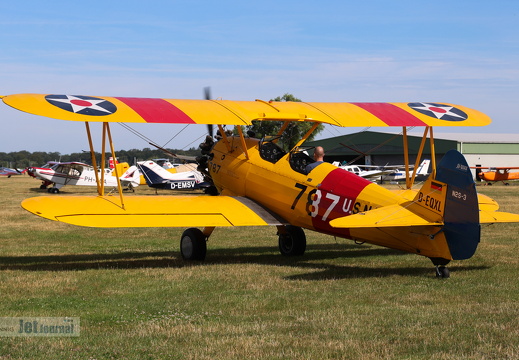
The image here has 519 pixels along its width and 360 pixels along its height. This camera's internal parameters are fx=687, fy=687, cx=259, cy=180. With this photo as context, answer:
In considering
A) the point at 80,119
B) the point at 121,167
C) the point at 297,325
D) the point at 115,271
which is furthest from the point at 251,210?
the point at 121,167

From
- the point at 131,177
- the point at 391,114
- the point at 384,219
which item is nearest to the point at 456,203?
the point at 384,219

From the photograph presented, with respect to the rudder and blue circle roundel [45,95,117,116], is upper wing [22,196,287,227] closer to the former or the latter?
blue circle roundel [45,95,117,116]

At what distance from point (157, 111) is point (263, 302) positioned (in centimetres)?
393

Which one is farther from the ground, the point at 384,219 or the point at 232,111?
the point at 232,111

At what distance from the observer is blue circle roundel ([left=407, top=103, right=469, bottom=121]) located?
1238cm

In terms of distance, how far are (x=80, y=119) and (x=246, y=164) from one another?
3.40 metres

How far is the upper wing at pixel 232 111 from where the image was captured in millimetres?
9406

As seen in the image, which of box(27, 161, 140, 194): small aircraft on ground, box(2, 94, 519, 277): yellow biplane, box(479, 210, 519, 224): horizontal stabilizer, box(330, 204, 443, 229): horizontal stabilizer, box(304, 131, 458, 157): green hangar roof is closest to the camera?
box(330, 204, 443, 229): horizontal stabilizer

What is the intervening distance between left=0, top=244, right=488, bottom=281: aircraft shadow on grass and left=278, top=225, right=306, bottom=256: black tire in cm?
18

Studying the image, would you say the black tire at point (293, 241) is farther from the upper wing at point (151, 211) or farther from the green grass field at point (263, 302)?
the upper wing at point (151, 211)

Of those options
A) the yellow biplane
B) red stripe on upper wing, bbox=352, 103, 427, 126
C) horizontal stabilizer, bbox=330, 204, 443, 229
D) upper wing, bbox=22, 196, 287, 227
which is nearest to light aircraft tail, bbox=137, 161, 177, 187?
the yellow biplane

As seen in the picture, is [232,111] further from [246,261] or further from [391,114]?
[391,114]

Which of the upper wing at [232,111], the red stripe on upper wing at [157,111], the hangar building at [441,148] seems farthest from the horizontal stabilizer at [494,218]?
the hangar building at [441,148]

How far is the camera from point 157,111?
1030cm
